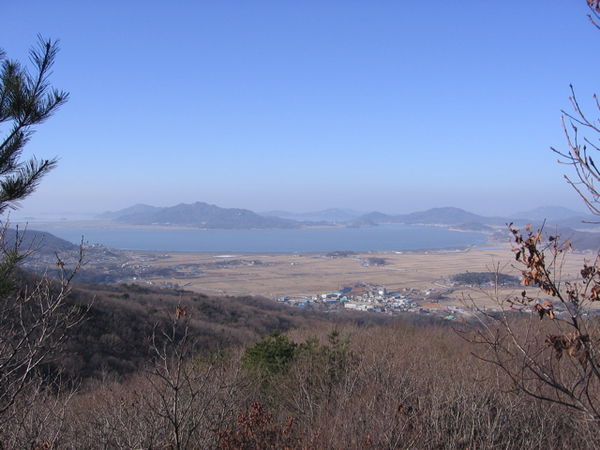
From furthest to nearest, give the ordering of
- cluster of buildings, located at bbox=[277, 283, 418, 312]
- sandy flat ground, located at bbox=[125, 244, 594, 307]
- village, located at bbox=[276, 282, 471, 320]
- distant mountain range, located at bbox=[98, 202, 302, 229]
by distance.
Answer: distant mountain range, located at bbox=[98, 202, 302, 229]
sandy flat ground, located at bbox=[125, 244, 594, 307]
cluster of buildings, located at bbox=[277, 283, 418, 312]
village, located at bbox=[276, 282, 471, 320]

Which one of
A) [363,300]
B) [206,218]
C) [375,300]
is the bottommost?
[363,300]

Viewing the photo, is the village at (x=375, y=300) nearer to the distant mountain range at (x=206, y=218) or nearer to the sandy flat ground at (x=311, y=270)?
the sandy flat ground at (x=311, y=270)

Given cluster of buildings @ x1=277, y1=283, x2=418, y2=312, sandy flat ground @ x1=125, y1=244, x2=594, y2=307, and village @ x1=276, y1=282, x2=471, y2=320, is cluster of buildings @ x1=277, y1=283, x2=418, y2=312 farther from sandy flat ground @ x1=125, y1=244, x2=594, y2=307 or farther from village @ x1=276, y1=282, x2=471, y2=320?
sandy flat ground @ x1=125, y1=244, x2=594, y2=307

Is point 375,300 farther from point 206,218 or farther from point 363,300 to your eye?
point 206,218

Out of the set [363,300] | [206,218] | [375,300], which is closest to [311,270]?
[363,300]

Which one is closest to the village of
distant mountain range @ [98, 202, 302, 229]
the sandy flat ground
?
the sandy flat ground

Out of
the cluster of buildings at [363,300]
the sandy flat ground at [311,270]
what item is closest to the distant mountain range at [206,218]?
the sandy flat ground at [311,270]

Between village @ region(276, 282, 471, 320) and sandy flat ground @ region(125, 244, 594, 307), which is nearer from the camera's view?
village @ region(276, 282, 471, 320)

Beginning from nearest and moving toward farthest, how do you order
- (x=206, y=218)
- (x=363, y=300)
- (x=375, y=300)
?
(x=375, y=300), (x=363, y=300), (x=206, y=218)

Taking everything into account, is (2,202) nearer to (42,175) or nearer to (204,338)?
(42,175)
